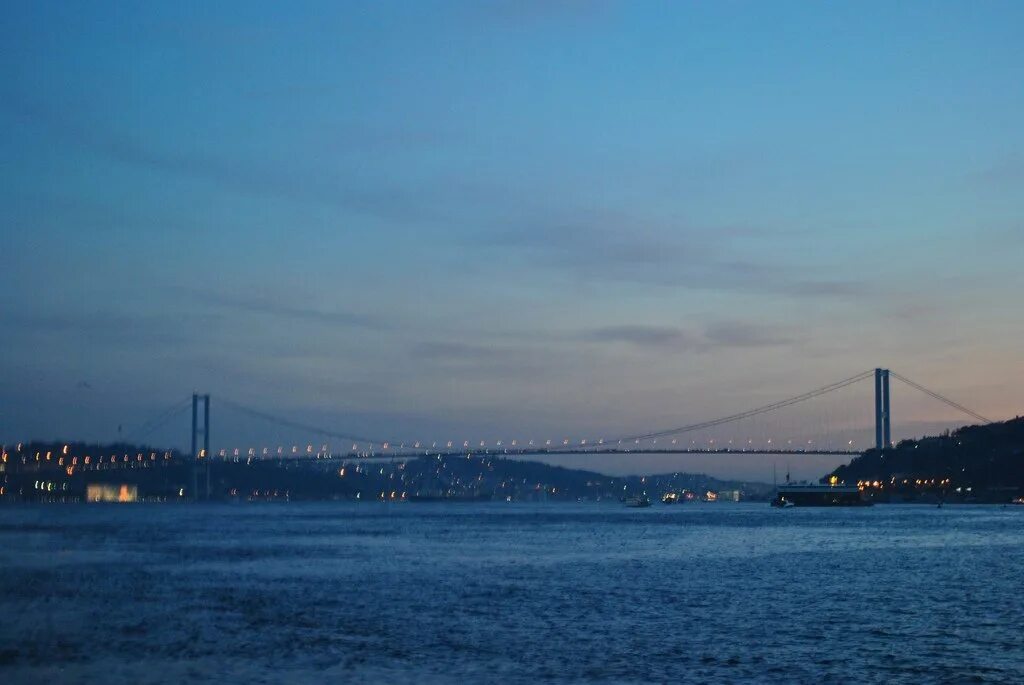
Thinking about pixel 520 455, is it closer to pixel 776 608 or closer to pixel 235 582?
pixel 235 582

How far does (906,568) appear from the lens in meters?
39.2

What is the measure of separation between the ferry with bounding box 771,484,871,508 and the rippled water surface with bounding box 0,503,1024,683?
303 ft

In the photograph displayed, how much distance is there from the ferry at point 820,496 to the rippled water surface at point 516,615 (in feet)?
303

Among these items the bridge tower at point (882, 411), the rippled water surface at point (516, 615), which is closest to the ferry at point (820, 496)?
the bridge tower at point (882, 411)

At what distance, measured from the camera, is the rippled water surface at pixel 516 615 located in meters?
19.1

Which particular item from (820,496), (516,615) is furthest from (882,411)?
(516,615)

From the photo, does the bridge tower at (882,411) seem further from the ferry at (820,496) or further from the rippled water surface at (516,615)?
the rippled water surface at (516,615)

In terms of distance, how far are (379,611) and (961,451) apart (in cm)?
15592

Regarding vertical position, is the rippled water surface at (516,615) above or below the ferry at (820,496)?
below

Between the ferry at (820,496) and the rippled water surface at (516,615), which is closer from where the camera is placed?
the rippled water surface at (516,615)

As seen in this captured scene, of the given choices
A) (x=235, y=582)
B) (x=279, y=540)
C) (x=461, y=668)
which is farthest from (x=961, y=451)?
(x=461, y=668)

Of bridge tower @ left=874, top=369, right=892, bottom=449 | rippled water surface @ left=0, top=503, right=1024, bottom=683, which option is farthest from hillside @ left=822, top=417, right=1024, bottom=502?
rippled water surface @ left=0, top=503, right=1024, bottom=683

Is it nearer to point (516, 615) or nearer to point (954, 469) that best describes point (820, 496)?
point (954, 469)

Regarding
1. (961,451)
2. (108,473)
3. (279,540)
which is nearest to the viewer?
→ (279,540)
